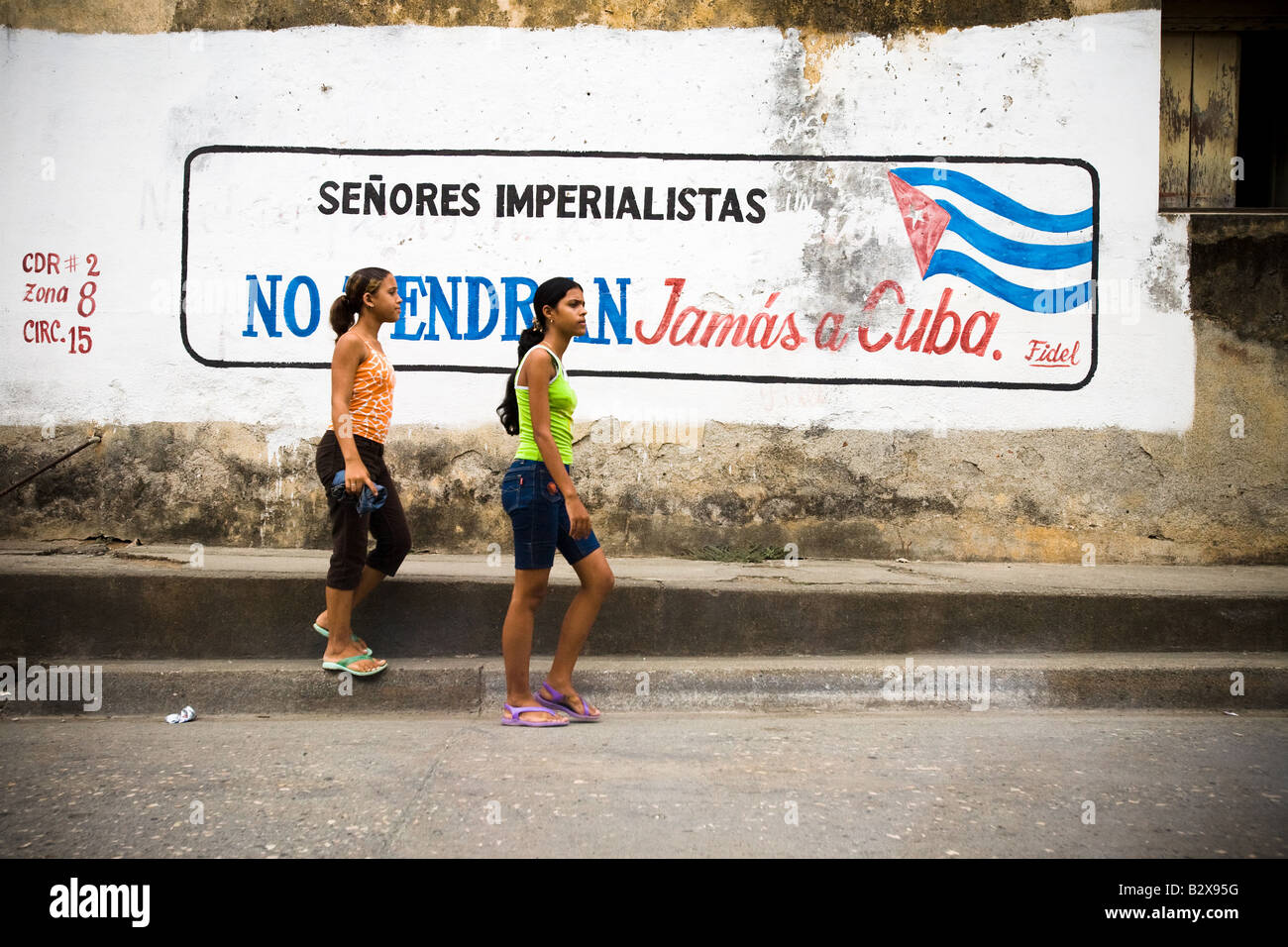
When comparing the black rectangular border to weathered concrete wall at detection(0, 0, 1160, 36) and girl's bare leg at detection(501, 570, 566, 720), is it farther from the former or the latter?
girl's bare leg at detection(501, 570, 566, 720)

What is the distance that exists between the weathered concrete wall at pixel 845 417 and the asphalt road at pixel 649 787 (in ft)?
5.99

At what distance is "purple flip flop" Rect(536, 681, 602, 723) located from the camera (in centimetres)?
452

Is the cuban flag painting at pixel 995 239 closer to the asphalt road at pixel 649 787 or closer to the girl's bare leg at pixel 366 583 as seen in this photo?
the asphalt road at pixel 649 787

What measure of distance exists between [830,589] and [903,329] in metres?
1.97

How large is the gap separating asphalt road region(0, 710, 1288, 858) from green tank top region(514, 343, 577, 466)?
1151mm

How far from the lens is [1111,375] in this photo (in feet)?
21.1

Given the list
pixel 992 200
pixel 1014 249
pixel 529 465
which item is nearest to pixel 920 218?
pixel 992 200

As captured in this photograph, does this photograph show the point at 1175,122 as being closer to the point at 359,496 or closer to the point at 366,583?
the point at 359,496

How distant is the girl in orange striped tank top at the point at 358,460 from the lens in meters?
4.50

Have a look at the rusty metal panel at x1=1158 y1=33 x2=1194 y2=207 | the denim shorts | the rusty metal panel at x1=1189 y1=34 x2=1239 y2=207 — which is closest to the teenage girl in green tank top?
the denim shorts

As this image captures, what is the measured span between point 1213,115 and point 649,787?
5725 millimetres

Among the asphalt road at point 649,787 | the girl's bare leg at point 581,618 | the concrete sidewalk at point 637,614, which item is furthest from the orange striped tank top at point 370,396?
the asphalt road at point 649,787

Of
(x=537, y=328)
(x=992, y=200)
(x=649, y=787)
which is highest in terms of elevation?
(x=992, y=200)

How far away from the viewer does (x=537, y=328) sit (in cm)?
441
